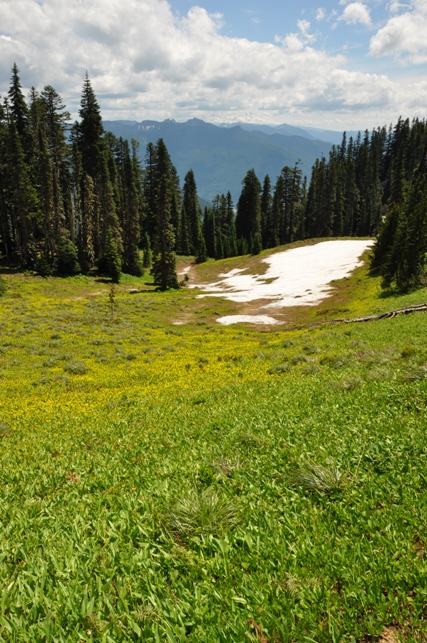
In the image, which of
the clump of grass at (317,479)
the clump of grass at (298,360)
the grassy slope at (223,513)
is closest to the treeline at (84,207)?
the clump of grass at (298,360)

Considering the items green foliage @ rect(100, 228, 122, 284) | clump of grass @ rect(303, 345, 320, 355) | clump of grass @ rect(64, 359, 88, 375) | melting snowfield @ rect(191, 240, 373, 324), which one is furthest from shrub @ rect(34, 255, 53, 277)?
clump of grass @ rect(303, 345, 320, 355)

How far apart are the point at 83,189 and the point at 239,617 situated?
67505 millimetres

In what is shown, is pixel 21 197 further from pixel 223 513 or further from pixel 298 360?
pixel 223 513

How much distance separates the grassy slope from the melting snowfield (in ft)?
96.1

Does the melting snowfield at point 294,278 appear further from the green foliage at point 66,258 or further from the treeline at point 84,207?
the green foliage at point 66,258

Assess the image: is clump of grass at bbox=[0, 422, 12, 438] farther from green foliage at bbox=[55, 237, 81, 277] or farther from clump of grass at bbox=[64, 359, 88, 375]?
green foliage at bbox=[55, 237, 81, 277]

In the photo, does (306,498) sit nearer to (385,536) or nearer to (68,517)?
(385,536)

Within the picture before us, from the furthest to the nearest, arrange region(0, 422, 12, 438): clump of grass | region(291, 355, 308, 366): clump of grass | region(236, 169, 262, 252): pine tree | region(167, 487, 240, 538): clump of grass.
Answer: region(236, 169, 262, 252): pine tree, region(291, 355, 308, 366): clump of grass, region(0, 422, 12, 438): clump of grass, region(167, 487, 240, 538): clump of grass

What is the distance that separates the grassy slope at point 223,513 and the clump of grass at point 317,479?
12cm

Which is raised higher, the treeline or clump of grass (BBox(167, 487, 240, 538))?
the treeline

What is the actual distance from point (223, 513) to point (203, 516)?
0.28 meters

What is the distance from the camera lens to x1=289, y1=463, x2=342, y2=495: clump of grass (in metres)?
4.92

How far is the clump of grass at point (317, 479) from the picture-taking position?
492 centimetres

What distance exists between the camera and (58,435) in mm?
9500
